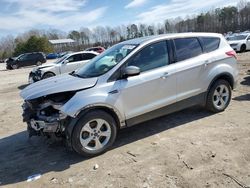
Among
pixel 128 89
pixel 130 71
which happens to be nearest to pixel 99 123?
pixel 128 89

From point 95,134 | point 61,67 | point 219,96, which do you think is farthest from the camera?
point 61,67

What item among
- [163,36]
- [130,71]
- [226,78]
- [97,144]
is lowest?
[97,144]

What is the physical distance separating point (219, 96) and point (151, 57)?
1.99m

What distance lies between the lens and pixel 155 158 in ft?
15.6

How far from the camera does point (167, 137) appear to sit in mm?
5562

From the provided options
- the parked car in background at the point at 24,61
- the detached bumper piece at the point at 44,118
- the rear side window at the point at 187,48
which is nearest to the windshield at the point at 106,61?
the detached bumper piece at the point at 44,118

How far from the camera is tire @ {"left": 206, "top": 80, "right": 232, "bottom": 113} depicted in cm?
646

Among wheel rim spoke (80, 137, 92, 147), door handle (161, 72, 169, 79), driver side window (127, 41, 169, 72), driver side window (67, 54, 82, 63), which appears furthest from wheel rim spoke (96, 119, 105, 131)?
driver side window (67, 54, 82, 63)

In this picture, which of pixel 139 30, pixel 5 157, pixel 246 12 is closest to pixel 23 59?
pixel 5 157

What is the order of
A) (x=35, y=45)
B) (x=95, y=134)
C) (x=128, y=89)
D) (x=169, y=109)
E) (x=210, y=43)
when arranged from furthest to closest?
1. (x=35, y=45)
2. (x=210, y=43)
3. (x=169, y=109)
4. (x=128, y=89)
5. (x=95, y=134)

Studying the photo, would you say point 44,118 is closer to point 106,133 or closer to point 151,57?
point 106,133

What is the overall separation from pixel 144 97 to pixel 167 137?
2.77 feet

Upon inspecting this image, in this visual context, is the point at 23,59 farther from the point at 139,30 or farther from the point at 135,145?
the point at 139,30

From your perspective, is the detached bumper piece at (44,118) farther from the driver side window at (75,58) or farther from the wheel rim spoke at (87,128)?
the driver side window at (75,58)
